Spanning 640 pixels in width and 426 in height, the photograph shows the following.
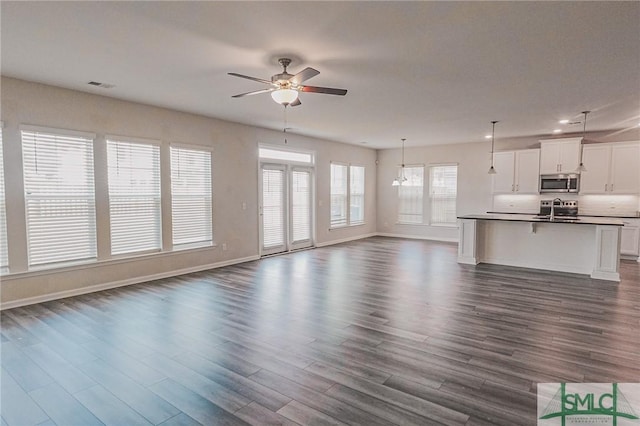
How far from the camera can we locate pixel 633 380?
2615mm

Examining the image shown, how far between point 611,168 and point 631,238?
4.93ft

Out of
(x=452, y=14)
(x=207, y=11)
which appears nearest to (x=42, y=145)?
(x=207, y=11)

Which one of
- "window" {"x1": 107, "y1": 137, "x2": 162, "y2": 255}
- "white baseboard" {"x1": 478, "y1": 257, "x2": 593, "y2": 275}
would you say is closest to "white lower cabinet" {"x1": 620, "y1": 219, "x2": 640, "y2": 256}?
"white baseboard" {"x1": 478, "y1": 257, "x2": 593, "y2": 275}

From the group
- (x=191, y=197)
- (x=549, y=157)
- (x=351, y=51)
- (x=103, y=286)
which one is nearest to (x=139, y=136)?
(x=191, y=197)

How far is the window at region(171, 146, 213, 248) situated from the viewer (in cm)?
596

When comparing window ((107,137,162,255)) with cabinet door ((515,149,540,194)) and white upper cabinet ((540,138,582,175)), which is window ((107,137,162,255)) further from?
white upper cabinet ((540,138,582,175))

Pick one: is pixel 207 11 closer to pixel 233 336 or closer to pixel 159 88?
pixel 159 88

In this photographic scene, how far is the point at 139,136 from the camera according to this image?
17.7 ft

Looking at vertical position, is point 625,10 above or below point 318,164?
above

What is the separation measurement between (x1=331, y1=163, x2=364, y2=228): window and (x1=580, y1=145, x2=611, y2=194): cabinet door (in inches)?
212

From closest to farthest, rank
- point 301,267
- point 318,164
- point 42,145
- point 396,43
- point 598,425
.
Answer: point 598,425 < point 396,43 < point 42,145 < point 301,267 < point 318,164

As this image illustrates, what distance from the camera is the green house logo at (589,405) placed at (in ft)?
7.23

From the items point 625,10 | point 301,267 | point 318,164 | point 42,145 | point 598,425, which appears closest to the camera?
point 598,425

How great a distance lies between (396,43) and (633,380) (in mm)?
3264
